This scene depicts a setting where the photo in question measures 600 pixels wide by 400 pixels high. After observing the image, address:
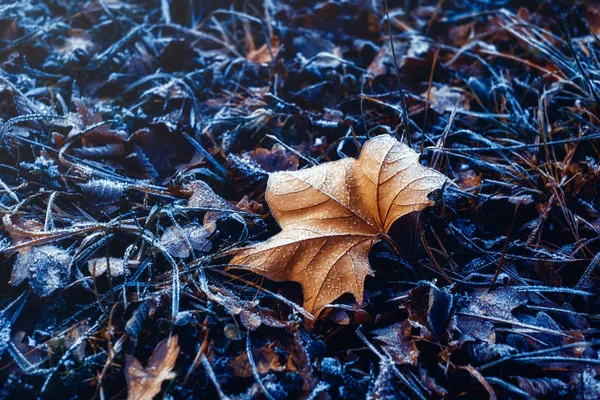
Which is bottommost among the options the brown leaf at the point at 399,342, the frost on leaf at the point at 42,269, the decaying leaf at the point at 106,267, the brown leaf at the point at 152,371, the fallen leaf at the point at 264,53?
the brown leaf at the point at 399,342

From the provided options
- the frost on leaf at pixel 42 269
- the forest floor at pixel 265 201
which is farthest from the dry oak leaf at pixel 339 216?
the frost on leaf at pixel 42 269

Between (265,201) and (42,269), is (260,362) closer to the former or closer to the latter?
(265,201)

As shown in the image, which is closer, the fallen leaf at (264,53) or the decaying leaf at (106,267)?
the decaying leaf at (106,267)

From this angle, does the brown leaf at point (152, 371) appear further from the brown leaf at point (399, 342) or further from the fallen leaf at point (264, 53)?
the fallen leaf at point (264, 53)

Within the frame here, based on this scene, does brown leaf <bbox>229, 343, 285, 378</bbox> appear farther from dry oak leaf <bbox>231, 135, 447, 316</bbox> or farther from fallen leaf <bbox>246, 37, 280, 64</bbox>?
fallen leaf <bbox>246, 37, 280, 64</bbox>

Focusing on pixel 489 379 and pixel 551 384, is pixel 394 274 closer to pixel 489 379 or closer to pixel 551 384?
pixel 489 379

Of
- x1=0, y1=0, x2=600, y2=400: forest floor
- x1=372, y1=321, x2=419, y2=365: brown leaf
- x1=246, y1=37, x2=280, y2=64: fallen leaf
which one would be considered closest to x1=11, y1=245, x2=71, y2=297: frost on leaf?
x1=0, y1=0, x2=600, y2=400: forest floor
